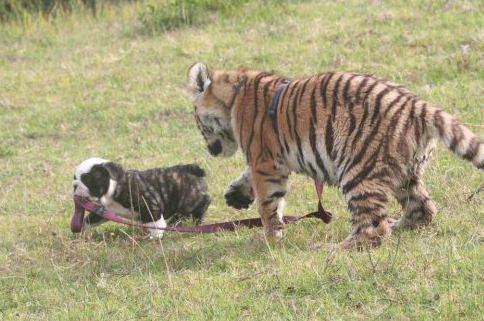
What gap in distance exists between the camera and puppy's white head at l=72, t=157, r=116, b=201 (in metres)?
7.06

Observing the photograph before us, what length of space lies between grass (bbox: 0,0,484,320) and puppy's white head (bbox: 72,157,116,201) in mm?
431

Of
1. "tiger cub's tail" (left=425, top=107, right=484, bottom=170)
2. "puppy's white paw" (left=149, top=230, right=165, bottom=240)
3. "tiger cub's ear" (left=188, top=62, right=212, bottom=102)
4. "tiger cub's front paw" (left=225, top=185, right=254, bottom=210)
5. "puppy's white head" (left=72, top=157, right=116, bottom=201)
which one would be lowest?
"puppy's white paw" (left=149, top=230, right=165, bottom=240)

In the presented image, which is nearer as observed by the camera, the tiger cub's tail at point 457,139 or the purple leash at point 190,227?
the tiger cub's tail at point 457,139

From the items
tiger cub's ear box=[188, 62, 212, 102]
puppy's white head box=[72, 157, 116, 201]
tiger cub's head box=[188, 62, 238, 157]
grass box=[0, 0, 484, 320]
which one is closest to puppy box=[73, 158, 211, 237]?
puppy's white head box=[72, 157, 116, 201]

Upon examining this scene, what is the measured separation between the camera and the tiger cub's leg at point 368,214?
227 inches

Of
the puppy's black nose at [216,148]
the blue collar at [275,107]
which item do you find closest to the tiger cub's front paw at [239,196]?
the puppy's black nose at [216,148]

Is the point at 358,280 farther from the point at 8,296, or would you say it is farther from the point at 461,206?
the point at 8,296

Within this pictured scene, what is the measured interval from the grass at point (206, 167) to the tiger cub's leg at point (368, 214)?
0.18 meters

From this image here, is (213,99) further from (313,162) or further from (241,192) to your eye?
(313,162)

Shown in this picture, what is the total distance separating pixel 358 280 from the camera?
498 centimetres

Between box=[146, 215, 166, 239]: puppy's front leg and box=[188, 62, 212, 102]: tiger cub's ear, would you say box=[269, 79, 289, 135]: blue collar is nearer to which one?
box=[188, 62, 212, 102]: tiger cub's ear

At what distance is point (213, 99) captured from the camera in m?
7.20

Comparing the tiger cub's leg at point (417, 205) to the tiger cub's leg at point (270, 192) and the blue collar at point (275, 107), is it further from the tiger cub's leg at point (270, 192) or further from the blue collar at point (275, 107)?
the blue collar at point (275, 107)

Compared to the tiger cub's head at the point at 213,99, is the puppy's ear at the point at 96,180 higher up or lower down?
lower down
